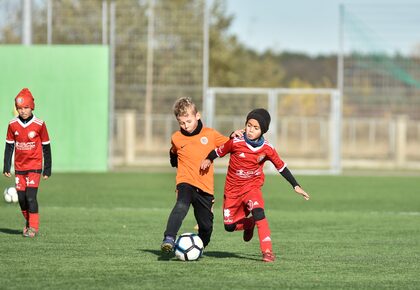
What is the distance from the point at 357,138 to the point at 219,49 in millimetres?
7913

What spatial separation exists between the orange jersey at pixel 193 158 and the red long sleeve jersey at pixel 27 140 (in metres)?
2.80

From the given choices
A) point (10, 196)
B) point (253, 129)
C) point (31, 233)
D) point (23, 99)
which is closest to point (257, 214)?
point (253, 129)

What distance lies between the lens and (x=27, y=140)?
12.5 metres

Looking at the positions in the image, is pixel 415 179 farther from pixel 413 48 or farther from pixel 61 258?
pixel 61 258

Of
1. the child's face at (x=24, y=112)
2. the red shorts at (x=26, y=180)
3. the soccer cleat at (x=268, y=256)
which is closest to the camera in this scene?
the soccer cleat at (x=268, y=256)

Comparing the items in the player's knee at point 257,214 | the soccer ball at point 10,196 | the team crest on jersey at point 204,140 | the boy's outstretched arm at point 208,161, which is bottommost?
the soccer ball at point 10,196

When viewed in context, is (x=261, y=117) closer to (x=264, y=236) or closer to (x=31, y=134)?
(x=264, y=236)

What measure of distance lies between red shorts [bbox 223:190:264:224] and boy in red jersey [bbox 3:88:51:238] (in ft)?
10.1

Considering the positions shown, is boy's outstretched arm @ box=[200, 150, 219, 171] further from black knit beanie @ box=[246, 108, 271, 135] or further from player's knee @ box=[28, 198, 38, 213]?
player's knee @ box=[28, 198, 38, 213]

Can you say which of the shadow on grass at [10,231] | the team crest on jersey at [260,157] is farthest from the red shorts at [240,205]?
the shadow on grass at [10,231]

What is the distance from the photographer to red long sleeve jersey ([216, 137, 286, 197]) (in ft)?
33.6

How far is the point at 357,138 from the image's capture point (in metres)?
48.8

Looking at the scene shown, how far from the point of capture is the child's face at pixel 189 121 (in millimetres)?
10125

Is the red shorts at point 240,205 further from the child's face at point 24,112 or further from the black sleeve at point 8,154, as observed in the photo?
the black sleeve at point 8,154
